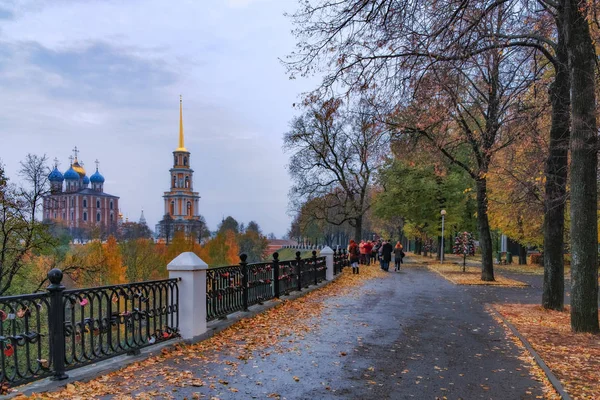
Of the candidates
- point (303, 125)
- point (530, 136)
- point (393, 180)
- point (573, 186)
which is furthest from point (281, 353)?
point (303, 125)

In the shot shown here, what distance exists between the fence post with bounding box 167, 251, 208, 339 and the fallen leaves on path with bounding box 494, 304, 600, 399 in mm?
5337

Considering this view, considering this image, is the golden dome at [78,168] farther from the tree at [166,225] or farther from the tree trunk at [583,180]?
the tree trunk at [583,180]

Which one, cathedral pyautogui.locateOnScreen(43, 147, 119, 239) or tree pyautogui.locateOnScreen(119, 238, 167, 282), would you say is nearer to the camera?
tree pyautogui.locateOnScreen(119, 238, 167, 282)

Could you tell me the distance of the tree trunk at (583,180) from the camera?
905cm

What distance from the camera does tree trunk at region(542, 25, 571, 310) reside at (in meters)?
11.9

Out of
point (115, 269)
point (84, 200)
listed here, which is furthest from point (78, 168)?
point (115, 269)

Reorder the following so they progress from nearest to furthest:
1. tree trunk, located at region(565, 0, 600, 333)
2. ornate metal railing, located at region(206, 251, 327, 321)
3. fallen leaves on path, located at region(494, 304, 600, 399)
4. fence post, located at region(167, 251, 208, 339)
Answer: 1. fallen leaves on path, located at region(494, 304, 600, 399)
2. fence post, located at region(167, 251, 208, 339)
3. tree trunk, located at region(565, 0, 600, 333)
4. ornate metal railing, located at region(206, 251, 327, 321)

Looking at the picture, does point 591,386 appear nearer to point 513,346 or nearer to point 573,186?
point 513,346

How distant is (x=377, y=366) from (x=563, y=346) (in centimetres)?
362

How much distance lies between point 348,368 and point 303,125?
108 feet

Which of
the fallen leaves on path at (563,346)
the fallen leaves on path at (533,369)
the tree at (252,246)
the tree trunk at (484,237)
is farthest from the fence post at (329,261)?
the tree at (252,246)

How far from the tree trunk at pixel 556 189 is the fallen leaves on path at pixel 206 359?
19.8 ft

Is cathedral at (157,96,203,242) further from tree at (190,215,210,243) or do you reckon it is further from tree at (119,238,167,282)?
tree at (119,238,167,282)

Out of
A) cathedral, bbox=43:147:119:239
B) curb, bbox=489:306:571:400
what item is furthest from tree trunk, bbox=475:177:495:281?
cathedral, bbox=43:147:119:239
